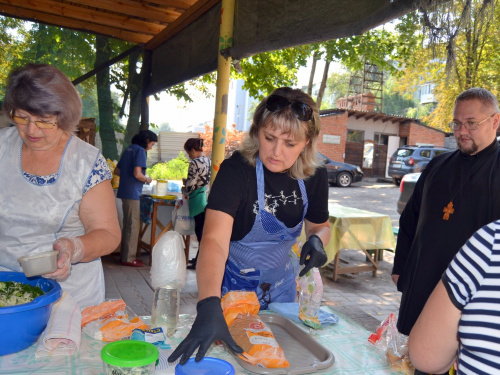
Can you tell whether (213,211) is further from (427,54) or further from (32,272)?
(427,54)

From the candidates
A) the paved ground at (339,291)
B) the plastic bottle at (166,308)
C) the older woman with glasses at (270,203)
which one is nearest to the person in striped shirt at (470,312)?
the older woman with glasses at (270,203)

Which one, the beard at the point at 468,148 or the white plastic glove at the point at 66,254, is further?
the beard at the point at 468,148

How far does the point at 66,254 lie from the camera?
5.10 feet

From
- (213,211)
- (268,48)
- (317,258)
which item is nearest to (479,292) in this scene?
(317,258)

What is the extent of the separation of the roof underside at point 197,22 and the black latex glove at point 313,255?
1239mm

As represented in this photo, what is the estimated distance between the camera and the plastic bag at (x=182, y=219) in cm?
583

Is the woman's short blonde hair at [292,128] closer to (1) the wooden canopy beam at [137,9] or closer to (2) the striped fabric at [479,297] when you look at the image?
(2) the striped fabric at [479,297]

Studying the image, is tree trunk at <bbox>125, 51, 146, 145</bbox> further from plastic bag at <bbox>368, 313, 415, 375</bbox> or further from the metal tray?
plastic bag at <bbox>368, 313, 415, 375</bbox>

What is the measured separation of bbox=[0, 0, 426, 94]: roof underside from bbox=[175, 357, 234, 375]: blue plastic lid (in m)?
1.81

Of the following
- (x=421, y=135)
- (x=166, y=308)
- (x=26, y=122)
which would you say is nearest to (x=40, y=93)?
(x=26, y=122)

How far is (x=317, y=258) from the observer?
5.78ft

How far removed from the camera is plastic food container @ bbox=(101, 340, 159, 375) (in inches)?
45.4

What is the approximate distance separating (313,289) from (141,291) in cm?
369

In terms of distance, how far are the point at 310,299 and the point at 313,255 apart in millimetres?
176
